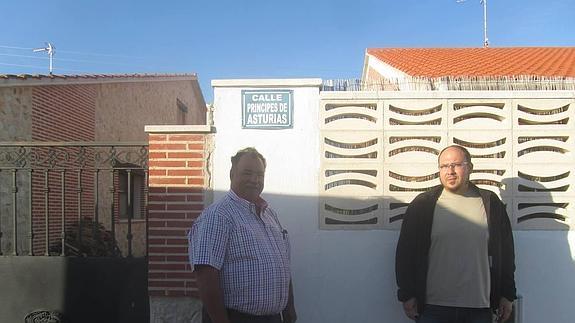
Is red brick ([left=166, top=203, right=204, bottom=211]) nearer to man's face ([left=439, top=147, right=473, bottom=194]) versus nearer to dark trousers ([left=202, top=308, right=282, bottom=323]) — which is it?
dark trousers ([left=202, top=308, right=282, bottom=323])

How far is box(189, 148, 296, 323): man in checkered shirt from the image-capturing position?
2295 millimetres

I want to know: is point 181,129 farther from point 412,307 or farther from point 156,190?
point 412,307

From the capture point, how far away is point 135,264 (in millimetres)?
4035

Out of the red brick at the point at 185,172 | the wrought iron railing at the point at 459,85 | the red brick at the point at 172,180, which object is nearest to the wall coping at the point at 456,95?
the wrought iron railing at the point at 459,85

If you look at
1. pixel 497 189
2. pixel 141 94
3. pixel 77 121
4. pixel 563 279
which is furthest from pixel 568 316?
pixel 141 94

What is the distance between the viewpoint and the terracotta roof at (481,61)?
7645 millimetres

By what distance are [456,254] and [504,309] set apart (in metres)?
0.53

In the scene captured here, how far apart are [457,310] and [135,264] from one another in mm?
2481

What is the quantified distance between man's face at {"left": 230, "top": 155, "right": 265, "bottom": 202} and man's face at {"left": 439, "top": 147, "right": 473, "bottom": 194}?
3.76 feet

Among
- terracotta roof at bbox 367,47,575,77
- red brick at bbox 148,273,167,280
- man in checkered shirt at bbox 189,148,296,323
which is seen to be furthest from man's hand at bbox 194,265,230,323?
terracotta roof at bbox 367,47,575,77

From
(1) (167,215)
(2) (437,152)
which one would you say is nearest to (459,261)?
(2) (437,152)

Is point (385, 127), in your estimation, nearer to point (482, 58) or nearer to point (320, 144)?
point (320, 144)

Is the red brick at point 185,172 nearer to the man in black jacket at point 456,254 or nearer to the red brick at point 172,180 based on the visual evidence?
the red brick at point 172,180

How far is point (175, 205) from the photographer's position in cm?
361
